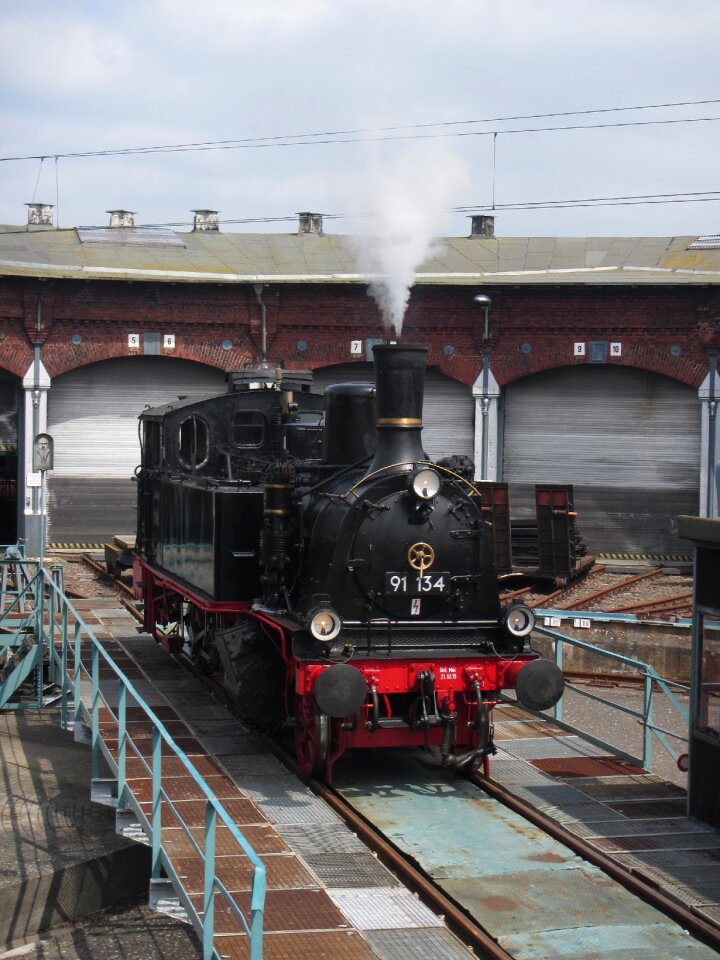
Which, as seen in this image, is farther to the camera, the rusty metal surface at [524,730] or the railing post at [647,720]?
the rusty metal surface at [524,730]

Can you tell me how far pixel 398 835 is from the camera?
25.2 feet

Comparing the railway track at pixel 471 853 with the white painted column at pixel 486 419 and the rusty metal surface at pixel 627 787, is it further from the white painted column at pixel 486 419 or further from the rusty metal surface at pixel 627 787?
the white painted column at pixel 486 419

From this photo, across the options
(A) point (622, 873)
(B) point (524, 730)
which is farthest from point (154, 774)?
(B) point (524, 730)

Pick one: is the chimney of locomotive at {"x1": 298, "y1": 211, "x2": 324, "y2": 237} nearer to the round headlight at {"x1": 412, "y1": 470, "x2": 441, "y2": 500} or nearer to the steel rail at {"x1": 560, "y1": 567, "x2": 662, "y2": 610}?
the steel rail at {"x1": 560, "y1": 567, "x2": 662, "y2": 610}

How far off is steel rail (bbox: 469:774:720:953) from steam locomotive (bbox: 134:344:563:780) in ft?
1.67

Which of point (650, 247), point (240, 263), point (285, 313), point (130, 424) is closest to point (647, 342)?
point (650, 247)

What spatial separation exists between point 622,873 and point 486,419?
17264mm

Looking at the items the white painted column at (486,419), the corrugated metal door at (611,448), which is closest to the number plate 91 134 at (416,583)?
the white painted column at (486,419)

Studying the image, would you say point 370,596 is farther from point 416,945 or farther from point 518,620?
point 416,945

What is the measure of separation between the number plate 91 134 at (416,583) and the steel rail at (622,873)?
5.08 feet

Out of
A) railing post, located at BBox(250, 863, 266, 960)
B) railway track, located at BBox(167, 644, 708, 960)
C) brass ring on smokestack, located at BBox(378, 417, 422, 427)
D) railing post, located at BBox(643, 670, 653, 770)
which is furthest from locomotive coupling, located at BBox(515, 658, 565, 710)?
railing post, located at BBox(250, 863, 266, 960)

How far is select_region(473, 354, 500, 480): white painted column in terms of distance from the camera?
23828 mm

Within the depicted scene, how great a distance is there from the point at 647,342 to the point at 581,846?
17.3m

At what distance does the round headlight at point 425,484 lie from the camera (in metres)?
8.84
